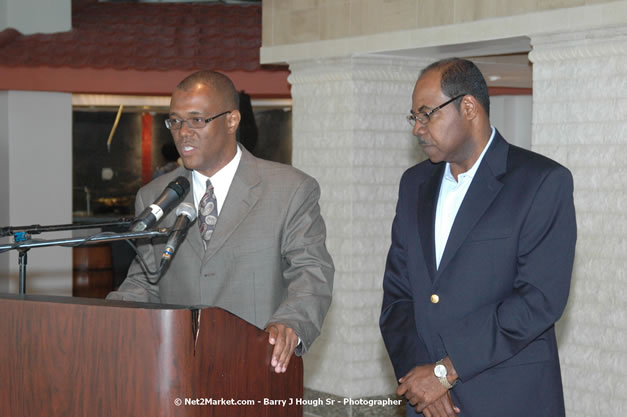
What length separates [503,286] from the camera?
2.79 meters

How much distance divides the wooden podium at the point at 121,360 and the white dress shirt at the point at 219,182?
0.86m

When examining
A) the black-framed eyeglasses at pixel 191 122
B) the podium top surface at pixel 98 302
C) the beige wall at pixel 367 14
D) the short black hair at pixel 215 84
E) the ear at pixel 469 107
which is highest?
the beige wall at pixel 367 14

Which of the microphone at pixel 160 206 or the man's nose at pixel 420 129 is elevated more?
the man's nose at pixel 420 129

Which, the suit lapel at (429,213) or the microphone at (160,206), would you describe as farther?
the suit lapel at (429,213)

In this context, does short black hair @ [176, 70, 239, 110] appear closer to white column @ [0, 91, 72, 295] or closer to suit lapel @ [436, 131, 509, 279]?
suit lapel @ [436, 131, 509, 279]

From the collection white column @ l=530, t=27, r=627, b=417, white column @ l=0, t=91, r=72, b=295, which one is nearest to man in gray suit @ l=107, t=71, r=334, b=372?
white column @ l=530, t=27, r=627, b=417

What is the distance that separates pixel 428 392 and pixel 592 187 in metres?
2.40

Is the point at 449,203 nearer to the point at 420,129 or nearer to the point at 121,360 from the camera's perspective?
the point at 420,129

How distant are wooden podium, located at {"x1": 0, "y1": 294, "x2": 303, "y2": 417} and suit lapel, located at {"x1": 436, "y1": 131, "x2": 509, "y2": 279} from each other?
80 centimetres

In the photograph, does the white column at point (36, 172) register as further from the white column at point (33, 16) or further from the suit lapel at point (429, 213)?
the suit lapel at point (429, 213)

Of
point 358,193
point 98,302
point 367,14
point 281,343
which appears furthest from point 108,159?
point 98,302

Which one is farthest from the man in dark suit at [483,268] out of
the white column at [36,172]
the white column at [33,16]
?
the white column at [33,16]

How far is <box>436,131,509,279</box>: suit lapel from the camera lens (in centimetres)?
282

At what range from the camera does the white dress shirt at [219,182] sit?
3100mm
